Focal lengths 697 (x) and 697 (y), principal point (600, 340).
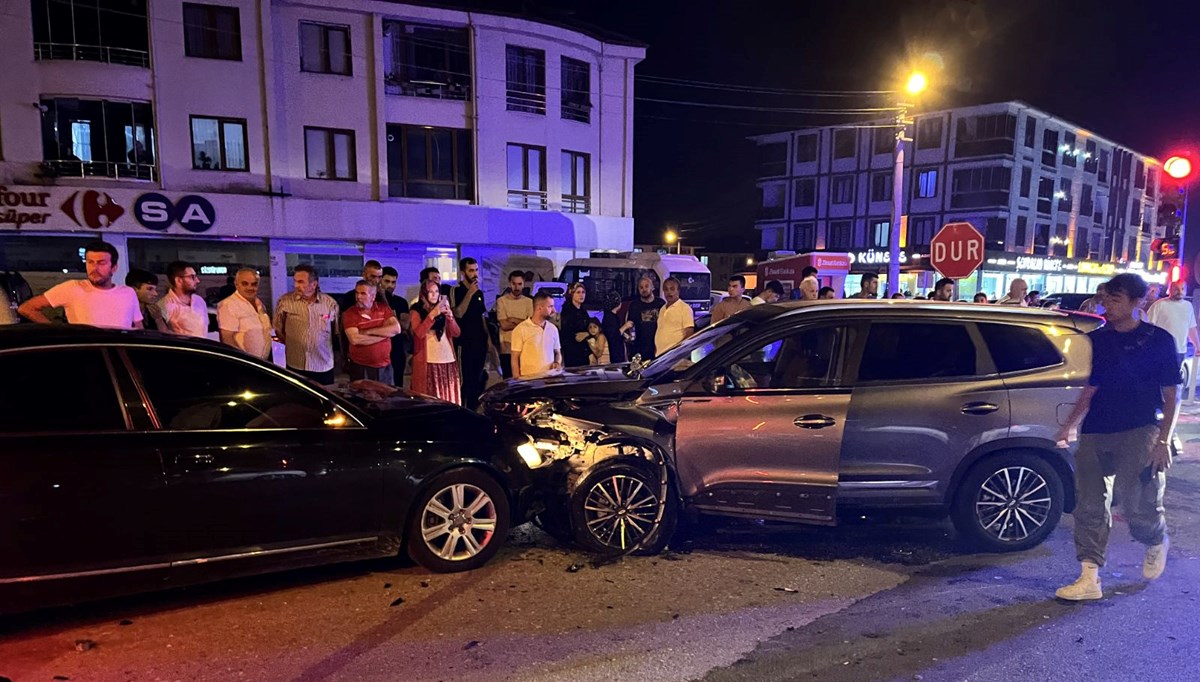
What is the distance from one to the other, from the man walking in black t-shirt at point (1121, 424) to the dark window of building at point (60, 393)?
5700mm

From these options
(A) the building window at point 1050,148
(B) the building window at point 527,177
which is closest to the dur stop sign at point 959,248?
(B) the building window at point 527,177

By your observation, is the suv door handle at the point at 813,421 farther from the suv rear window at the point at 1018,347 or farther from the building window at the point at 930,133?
the building window at the point at 930,133

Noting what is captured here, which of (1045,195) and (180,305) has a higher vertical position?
(1045,195)

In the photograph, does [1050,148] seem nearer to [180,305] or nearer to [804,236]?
[804,236]

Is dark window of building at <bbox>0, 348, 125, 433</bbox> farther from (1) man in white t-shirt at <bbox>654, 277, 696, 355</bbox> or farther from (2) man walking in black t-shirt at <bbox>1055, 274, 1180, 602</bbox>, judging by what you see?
(2) man walking in black t-shirt at <bbox>1055, 274, 1180, 602</bbox>

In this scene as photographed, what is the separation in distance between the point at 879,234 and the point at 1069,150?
1374cm

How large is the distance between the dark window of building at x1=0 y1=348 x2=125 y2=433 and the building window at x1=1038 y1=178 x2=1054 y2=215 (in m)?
50.1

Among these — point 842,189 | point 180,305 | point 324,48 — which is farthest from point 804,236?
point 180,305

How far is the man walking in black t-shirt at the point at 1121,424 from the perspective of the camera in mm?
4297

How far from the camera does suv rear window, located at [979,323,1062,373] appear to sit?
5128 mm

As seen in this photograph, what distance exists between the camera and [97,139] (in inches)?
805

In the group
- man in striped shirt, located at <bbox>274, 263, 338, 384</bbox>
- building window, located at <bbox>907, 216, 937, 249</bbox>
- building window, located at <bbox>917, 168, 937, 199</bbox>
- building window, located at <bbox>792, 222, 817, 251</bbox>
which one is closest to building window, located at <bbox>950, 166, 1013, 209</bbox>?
building window, located at <bbox>917, 168, 937, 199</bbox>

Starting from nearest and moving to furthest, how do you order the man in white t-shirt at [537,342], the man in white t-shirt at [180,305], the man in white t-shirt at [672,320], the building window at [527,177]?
the man in white t-shirt at [180,305], the man in white t-shirt at [537,342], the man in white t-shirt at [672,320], the building window at [527,177]

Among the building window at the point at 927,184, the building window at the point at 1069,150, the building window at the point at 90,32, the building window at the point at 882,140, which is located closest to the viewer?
the building window at the point at 90,32
